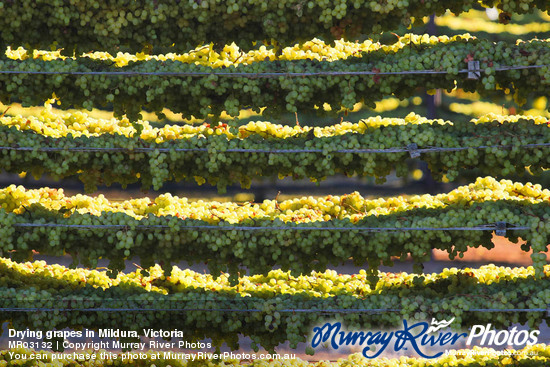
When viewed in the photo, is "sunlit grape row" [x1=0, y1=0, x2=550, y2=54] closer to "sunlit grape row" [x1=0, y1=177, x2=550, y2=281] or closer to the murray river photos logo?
"sunlit grape row" [x1=0, y1=177, x2=550, y2=281]

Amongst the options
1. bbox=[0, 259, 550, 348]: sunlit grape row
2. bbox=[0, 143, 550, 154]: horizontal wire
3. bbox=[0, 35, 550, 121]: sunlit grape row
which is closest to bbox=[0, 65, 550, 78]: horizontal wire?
bbox=[0, 35, 550, 121]: sunlit grape row

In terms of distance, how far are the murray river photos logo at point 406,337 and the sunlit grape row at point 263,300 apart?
11cm

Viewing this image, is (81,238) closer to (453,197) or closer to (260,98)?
(260,98)

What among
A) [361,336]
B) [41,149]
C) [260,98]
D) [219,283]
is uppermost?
[260,98]

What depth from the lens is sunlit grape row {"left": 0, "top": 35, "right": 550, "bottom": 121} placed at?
7.92 meters

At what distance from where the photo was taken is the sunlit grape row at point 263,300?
318 inches

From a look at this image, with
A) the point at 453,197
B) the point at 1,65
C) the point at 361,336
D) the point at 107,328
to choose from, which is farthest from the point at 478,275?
the point at 1,65

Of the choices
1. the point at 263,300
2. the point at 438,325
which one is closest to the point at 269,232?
the point at 263,300

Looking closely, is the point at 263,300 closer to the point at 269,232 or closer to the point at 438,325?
the point at 269,232

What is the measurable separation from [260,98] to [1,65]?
10.5 ft

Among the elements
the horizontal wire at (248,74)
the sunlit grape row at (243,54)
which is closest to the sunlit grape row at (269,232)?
the horizontal wire at (248,74)

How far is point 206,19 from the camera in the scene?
26.2 ft

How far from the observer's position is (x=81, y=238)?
8.27 metres

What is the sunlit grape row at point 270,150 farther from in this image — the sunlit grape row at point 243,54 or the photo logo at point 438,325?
the photo logo at point 438,325
